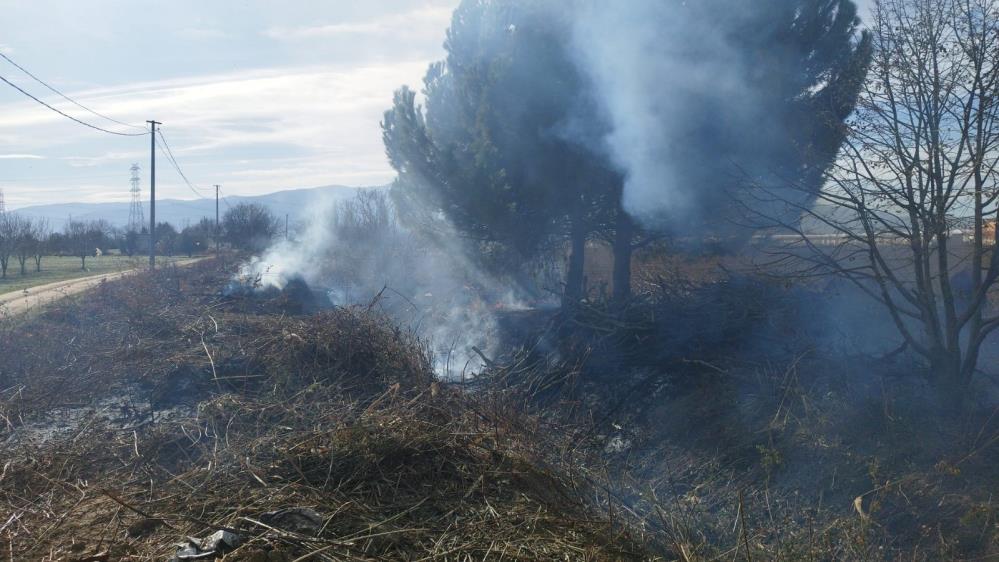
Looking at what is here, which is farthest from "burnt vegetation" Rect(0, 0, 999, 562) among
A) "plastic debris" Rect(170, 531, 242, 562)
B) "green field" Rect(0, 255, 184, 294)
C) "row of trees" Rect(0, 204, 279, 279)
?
"row of trees" Rect(0, 204, 279, 279)

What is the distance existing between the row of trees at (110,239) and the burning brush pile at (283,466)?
29168mm

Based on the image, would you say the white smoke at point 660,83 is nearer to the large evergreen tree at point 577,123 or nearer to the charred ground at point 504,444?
the large evergreen tree at point 577,123

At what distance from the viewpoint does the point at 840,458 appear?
23.1 ft

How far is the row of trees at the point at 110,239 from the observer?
114ft

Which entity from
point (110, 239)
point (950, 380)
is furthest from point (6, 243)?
point (950, 380)

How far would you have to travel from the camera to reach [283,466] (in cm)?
541

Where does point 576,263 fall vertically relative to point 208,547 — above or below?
above

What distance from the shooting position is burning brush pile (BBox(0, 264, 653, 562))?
14.6 ft

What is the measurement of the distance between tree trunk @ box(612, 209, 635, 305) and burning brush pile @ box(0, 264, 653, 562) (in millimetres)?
4971

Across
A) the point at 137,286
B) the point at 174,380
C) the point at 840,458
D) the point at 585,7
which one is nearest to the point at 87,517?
the point at 174,380

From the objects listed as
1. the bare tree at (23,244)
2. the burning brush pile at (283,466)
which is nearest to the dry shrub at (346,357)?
the burning brush pile at (283,466)

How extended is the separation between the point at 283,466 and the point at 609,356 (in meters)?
6.01

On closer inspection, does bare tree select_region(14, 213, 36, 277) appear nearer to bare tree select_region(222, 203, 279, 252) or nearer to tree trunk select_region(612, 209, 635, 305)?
bare tree select_region(222, 203, 279, 252)

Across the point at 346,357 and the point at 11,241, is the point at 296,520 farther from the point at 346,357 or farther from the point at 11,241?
the point at 11,241
